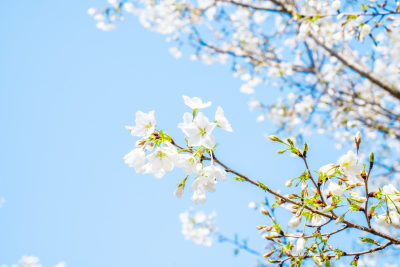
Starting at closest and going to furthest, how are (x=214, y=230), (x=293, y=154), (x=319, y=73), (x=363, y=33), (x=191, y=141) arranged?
(x=191, y=141) → (x=293, y=154) → (x=363, y=33) → (x=319, y=73) → (x=214, y=230)

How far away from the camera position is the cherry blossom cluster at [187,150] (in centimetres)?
129

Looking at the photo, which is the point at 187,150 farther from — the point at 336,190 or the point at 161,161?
the point at 336,190

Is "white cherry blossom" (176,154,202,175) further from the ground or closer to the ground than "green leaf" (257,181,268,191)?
further from the ground

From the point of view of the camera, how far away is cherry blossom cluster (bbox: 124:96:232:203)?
4.23ft

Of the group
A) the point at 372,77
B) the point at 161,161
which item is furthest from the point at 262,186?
the point at 372,77

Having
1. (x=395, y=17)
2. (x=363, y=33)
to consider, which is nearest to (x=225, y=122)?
(x=363, y=33)

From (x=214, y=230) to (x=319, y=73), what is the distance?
504 centimetres

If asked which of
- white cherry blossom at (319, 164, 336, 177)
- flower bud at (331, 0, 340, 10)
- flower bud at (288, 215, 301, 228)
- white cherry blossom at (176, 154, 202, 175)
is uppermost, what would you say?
flower bud at (331, 0, 340, 10)

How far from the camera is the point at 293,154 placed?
1.39m

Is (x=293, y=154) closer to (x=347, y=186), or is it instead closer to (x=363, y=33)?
(x=347, y=186)

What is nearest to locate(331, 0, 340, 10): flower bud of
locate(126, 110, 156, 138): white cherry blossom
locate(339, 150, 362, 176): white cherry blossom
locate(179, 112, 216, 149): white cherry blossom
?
locate(339, 150, 362, 176): white cherry blossom

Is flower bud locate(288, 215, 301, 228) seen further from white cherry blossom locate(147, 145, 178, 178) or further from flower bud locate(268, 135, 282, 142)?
white cherry blossom locate(147, 145, 178, 178)

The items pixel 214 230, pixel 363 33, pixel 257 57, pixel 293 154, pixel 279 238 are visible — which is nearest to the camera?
pixel 293 154

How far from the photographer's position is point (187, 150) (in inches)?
52.7
